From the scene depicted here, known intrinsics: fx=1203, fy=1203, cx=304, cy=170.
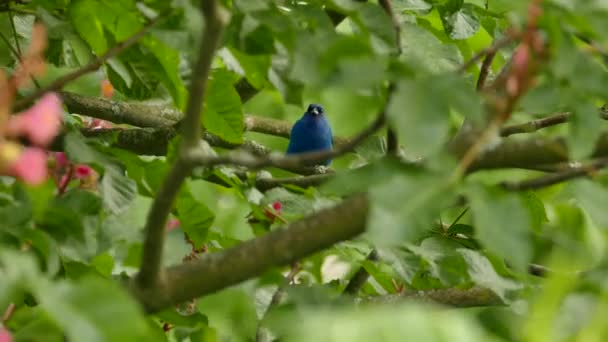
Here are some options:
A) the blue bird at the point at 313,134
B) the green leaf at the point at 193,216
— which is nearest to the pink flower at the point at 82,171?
the green leaf at the point at 193,216

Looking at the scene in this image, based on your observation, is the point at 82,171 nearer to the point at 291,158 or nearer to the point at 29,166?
the point at 291,158

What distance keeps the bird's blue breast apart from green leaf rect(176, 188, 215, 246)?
2970 mm

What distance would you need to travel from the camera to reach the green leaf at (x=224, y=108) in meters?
2.26

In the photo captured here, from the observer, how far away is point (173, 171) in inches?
60.1

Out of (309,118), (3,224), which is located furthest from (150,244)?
(309,118)

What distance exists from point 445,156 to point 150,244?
48 cm

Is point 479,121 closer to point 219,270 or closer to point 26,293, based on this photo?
point 219,270

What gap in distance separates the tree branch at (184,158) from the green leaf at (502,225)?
36 centimetres

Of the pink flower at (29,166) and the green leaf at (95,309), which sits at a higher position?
the pink flower at (29,166)

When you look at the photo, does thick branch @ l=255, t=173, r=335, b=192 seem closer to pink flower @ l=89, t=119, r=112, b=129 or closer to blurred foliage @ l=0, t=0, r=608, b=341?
blurred foliage @ l=0, t=0, r=608, b=341

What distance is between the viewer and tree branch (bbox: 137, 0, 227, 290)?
1429 millimetres

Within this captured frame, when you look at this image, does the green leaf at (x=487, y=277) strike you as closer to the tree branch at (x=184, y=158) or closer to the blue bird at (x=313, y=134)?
the tree branch at (x=184, y=158)

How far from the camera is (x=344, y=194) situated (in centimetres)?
174

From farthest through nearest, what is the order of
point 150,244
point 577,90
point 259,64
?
point 259,64 → point 150,244 → point 577,90
